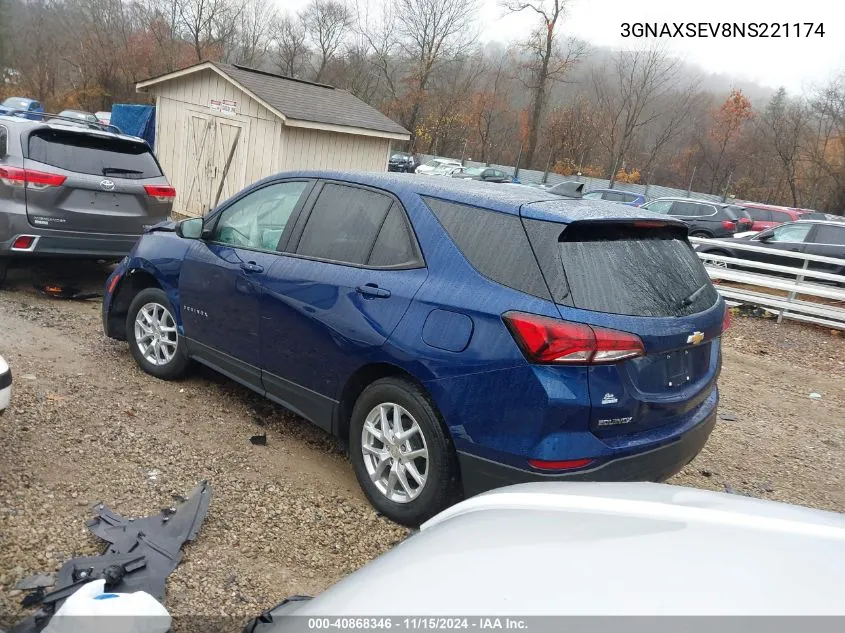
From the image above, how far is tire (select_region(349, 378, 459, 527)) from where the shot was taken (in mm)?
3168

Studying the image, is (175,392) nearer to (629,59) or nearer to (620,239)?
(620,239)

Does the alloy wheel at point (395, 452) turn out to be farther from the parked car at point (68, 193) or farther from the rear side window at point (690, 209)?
the rear side window at point (690, 209)

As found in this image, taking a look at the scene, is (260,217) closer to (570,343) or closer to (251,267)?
(251,267)

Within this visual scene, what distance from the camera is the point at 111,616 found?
6.93 feet

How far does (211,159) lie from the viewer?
14.3 m

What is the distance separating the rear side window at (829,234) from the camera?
13.1 meters

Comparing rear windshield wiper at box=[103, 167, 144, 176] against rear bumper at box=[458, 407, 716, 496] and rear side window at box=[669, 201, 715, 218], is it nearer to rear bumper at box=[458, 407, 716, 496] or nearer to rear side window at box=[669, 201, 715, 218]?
rear bumper at box=[458, 407, 716, 496]

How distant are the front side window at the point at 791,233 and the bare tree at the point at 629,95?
26.8 metres

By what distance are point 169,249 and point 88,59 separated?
1571 inches

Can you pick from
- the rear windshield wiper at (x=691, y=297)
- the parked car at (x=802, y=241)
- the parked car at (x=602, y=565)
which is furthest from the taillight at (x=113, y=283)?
the parked car at (x=802, y=241)

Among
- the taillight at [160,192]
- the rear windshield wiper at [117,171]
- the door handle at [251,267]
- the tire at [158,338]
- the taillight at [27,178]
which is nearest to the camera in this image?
the door handle at [251,267]

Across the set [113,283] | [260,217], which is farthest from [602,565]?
[113,283]

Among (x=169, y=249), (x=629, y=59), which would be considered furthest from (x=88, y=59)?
(x=169, y=249)

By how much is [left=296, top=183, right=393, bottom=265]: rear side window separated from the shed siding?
934 cm
